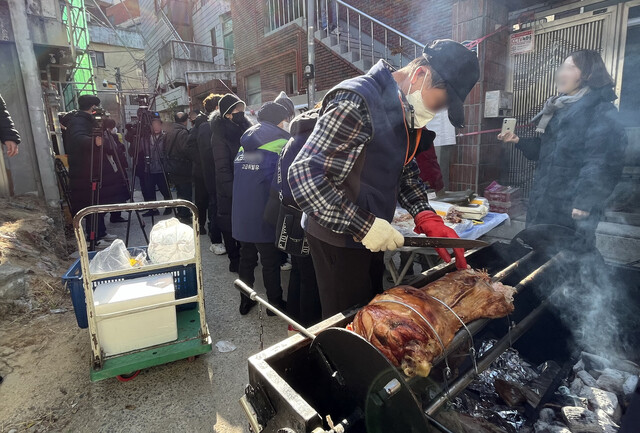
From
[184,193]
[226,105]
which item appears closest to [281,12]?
[184,193]

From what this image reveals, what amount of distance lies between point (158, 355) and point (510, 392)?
2.51 m

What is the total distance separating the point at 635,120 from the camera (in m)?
4.82

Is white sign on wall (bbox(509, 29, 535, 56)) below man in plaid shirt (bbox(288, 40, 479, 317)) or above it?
above

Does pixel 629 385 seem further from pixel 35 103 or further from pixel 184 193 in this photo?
pixel 35 103

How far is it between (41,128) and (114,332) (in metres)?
5.33

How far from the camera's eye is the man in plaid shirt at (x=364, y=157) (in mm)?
1738

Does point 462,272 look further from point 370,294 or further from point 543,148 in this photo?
point 543,148

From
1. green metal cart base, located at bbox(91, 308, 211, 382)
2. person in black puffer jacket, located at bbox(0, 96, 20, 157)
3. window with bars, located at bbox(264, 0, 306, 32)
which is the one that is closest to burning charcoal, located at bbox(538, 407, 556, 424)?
green metal cart base, located at bbox(91, 308, 211, 382)

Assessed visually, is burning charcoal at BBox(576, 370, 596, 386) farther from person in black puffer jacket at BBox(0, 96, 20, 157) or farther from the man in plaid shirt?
person in black puffer jacket at BBox(0, 96, 20, 157)

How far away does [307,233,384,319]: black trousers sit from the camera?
2.13 m

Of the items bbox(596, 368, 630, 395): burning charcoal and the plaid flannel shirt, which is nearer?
the plaid flannel shirt

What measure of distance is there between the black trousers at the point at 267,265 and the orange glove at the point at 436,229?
1.84 metres

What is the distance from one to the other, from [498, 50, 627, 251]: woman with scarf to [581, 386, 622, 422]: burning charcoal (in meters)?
1.45

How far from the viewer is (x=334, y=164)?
1.77m
